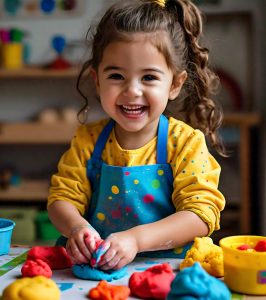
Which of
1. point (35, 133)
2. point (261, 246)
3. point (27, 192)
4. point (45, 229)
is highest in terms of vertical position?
point (261, 246)

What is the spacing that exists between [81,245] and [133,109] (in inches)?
11.4

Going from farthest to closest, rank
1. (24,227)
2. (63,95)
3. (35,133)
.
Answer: (63,95), (35,133), (24,227)

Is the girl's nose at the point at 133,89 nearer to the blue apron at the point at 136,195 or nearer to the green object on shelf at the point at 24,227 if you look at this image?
the blue apron at the point at 136,195

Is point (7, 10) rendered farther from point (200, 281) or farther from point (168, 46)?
point (200, 281)

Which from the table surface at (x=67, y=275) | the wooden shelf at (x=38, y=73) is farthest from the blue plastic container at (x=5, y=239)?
the wooden shelf at (x=38, y=73)

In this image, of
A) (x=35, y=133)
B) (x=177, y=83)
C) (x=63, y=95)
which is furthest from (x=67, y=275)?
(x=63, y=95)

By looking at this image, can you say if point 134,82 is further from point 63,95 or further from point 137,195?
point 63,95

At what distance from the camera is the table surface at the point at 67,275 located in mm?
863

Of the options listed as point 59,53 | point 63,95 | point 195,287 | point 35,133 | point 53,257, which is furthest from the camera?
point 63,95

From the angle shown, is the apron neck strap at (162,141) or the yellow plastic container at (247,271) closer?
the yellow plastic container at (247,271)

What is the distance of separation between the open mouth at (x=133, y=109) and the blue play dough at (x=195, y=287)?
0.42m

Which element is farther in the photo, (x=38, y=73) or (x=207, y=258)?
(x=38, y=73)

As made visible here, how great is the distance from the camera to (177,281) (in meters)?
0.77

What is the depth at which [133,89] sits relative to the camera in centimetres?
108
